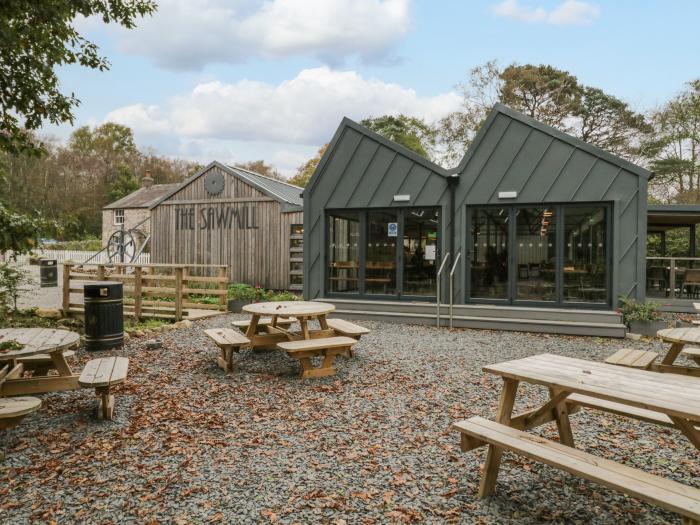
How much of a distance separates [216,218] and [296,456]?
42.1ft

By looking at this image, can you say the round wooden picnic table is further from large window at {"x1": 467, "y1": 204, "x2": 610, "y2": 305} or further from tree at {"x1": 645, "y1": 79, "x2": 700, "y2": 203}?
tree at {"x1": 645, "y1": 79, "x2": 700, "y2": 203}

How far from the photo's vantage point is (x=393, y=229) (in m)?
10.7

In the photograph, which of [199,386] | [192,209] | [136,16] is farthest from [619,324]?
[192,209]

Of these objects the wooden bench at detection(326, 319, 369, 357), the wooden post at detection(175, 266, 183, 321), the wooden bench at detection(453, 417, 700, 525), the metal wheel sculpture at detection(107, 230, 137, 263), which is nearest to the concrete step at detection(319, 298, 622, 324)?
the wooden bench at detection(326, 319, 369, 357)

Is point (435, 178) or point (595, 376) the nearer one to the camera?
point (595, 376)

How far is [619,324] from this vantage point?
28.2 feet

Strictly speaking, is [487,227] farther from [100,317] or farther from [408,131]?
[408,131]

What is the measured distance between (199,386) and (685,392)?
463cm

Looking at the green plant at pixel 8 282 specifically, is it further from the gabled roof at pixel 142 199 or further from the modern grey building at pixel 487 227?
the gabled roof at pixel 142 199

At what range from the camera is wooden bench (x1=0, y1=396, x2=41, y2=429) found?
3.23 m

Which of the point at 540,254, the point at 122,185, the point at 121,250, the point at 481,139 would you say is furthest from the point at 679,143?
the point at 122,185

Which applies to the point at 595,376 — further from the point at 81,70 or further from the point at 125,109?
the point at 125,109

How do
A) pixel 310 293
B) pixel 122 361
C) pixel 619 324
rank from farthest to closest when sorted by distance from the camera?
pixel 310 293
pixel 619 324
pixel 122 361

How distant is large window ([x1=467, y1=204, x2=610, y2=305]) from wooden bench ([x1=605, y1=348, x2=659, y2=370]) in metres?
4.19
